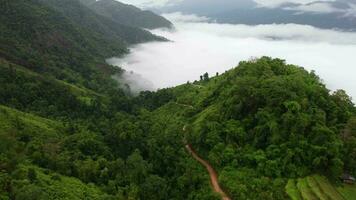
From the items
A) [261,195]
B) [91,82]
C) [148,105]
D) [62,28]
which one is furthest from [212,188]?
[62,28]

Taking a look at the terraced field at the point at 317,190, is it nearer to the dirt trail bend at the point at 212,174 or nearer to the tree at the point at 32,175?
the dirt trail bend at the point at 212,174

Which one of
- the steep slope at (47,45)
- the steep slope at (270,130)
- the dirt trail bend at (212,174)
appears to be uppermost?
the steep slope at (47,45)

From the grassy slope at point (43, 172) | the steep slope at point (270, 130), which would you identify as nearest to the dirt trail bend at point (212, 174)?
the steep slope at point (270, 130)

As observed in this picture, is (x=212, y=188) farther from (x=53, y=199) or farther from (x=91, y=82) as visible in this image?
(x=91, y=82)

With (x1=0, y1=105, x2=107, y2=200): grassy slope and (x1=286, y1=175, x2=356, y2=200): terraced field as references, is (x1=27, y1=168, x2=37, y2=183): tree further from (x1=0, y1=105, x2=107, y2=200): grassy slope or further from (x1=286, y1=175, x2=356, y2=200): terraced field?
(x1=286, y1=175, x2=356, y2=200): terraced field

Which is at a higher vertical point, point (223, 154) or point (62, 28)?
point (62, 28)

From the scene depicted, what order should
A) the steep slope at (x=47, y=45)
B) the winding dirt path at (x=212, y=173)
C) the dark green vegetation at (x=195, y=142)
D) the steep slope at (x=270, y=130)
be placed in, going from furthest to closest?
the steep slope at (x=47, y=45)
the steep slope at (x=270, y=130)
the winding dirt path at (x=212, y=173)
the dark green vegetation at (x=195, y=142)

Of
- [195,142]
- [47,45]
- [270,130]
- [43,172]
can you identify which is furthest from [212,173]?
[47,45]
